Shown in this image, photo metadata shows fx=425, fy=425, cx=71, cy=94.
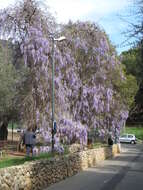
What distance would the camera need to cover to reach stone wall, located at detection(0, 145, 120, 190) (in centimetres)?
1287

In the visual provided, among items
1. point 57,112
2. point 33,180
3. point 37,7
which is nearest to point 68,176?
point 33,180

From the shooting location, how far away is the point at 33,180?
1491 centimetres

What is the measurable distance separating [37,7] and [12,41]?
2815 mm

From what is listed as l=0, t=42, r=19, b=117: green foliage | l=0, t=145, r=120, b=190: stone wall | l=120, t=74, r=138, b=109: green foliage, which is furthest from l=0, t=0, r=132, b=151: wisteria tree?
l=120, t=74, r=138, b=109: green foliage

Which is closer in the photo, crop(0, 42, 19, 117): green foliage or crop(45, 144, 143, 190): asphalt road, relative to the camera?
crop(45, 144, 143, 190): asphalt road

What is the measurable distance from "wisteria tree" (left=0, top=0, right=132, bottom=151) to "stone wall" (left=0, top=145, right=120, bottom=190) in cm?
381

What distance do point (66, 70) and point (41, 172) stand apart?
1356 centimetres

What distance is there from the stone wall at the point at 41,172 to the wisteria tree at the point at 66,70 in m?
3.81

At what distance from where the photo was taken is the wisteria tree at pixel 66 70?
27.0m

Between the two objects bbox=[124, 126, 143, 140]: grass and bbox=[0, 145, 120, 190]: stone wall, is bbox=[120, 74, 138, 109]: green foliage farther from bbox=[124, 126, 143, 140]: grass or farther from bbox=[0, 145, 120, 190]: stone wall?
bbox=[124, 126, 143, 140]: grass

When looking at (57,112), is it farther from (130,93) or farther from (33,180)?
(130,93)

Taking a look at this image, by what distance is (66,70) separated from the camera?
28.7 m

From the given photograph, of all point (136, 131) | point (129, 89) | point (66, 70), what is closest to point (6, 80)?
point (66, 70)

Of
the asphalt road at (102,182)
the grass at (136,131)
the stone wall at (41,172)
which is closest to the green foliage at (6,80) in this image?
the stone wall at (41,172)
